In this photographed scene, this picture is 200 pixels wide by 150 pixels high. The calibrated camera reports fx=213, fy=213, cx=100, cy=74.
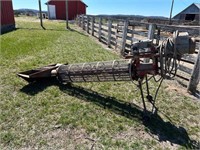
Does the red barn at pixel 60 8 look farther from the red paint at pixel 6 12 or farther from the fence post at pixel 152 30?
the fence post at pixel 152 30

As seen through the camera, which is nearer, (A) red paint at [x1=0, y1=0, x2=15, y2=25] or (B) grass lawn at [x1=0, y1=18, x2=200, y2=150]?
(B) grass lawn at [x1=0, y1=18, x2=200, y2=150]

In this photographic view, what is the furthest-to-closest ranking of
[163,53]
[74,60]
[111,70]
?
[74,60]
[111,70]
[163,53]

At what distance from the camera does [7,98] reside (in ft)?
13.0

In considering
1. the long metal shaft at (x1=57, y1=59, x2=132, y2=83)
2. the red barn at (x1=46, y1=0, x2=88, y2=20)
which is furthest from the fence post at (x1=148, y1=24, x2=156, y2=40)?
the red barn at (x1=46, y1=0, x2=88, y2=20)

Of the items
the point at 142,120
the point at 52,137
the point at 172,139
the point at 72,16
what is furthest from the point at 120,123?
the point at 72,16

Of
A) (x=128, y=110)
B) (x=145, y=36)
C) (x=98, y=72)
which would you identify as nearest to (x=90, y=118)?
(x=128, y=110)

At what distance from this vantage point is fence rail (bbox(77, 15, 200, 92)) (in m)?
4.53

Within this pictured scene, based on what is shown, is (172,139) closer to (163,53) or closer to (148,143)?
(148,143)

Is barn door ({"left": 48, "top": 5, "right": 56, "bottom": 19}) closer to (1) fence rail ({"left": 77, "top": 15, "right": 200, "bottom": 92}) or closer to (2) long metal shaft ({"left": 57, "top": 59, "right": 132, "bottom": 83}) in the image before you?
(1) fence rail ({"left": 77, "top": 15, "right": 200, "bottom": 92})

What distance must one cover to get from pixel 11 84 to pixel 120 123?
2672 millimetres

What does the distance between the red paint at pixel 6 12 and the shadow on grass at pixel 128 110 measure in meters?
12.4

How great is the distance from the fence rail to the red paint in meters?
5.98

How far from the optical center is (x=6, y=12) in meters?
15.5

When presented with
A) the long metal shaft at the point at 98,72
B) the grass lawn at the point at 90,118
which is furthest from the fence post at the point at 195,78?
the long metal shaft at the point at 98,72
